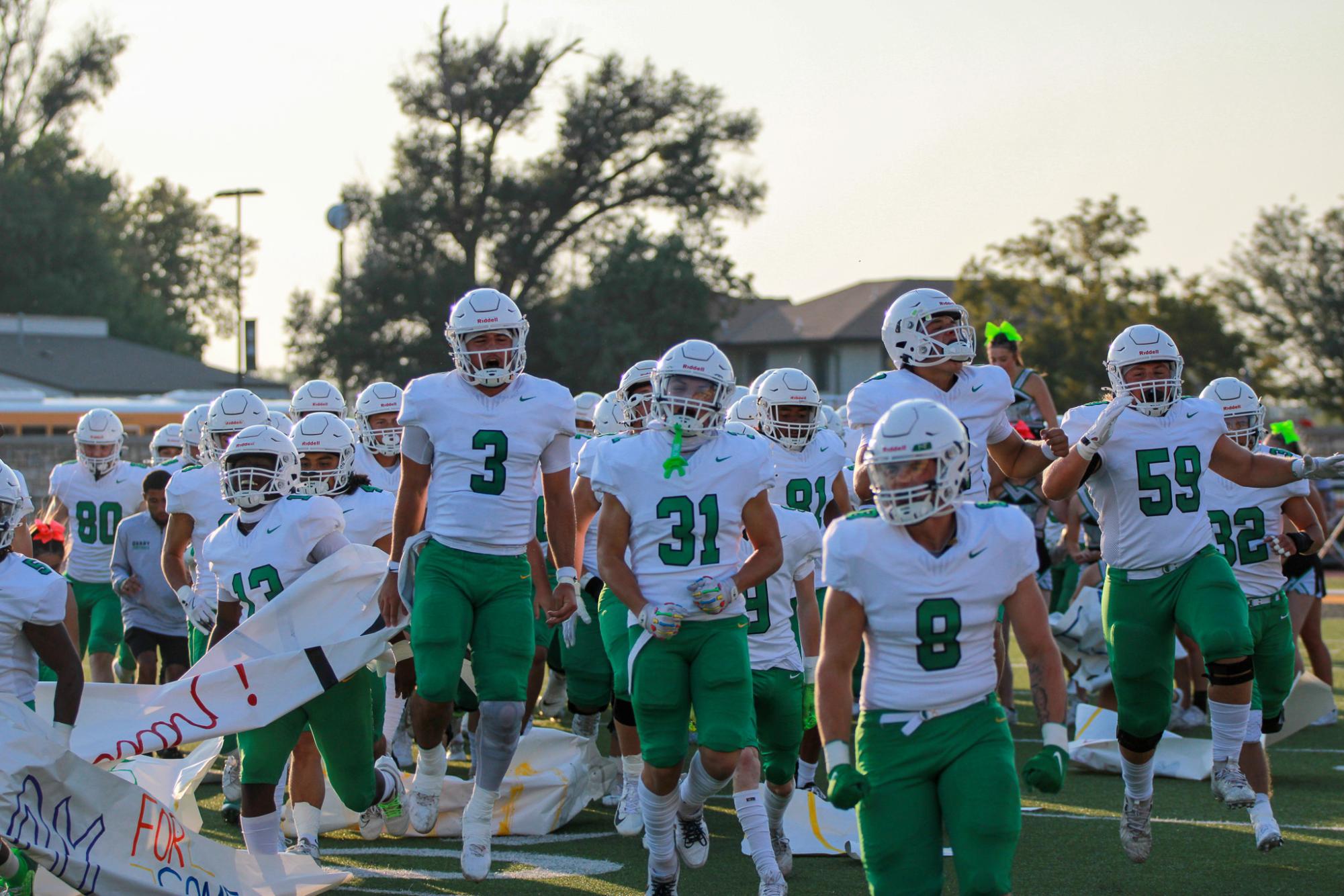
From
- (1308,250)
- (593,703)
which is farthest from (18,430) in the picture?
(1308,250)

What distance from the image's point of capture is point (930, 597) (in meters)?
4.40

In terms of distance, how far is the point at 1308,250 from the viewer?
136ft

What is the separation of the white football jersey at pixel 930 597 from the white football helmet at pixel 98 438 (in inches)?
291

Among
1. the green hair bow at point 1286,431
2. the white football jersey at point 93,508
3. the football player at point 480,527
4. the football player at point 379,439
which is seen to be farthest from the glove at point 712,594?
the green hair bow at point 1286,431

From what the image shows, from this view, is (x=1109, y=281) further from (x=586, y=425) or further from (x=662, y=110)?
(x=586, y=425)

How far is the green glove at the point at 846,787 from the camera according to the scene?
13.8ft

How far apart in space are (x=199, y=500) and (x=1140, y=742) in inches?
183

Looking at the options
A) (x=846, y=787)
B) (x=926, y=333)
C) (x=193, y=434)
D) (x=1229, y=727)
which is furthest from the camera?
(x=193, y=434)

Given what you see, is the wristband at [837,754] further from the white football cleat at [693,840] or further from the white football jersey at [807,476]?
the white football jersey at [807,476]

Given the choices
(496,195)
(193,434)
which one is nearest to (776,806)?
(193,434)

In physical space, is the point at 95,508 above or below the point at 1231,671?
above

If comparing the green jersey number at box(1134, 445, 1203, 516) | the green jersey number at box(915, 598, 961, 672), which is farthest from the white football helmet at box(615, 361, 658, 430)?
the green jersey number at box(915, 598, 961, 672)

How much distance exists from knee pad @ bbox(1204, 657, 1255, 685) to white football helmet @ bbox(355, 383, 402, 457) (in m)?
4.56

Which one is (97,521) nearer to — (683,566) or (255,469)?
(255,469)
